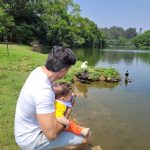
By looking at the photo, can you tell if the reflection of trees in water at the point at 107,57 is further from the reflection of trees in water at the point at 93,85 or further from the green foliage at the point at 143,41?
the green foliage at the point at 143,41

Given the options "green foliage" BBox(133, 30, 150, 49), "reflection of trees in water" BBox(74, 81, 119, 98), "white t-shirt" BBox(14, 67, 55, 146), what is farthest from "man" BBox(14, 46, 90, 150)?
"green foliage" BBox(133, 30, 150, 49)

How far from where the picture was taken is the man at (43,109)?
2.76m

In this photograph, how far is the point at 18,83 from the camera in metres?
10.2

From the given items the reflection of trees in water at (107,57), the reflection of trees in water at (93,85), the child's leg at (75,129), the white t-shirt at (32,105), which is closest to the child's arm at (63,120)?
the child's leg at (75,129)

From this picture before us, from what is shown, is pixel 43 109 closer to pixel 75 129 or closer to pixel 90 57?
pixel 75 129

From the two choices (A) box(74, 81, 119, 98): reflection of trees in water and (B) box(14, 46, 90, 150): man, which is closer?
(B) box(14, 46, 90, 150): man

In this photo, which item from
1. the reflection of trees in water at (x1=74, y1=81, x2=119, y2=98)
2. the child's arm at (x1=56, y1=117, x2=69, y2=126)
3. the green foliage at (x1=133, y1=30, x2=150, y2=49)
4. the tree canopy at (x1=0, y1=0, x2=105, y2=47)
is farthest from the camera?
the green foliage at (x1=133, y1=30, x2=150, y2=49)

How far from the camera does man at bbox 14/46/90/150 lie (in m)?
2.76

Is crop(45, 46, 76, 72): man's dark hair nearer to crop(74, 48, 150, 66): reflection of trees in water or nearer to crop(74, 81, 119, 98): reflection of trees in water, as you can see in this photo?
crop(74, 81, 119, 98): reflection of trees in water

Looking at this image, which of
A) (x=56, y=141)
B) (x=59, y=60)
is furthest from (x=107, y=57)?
(x=59, y=60)

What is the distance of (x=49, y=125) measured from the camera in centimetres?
280

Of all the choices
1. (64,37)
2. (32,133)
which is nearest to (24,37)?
(64,37)

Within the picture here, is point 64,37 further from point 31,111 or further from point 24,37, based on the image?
point 31,111

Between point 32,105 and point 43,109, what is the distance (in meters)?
0.17
